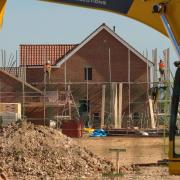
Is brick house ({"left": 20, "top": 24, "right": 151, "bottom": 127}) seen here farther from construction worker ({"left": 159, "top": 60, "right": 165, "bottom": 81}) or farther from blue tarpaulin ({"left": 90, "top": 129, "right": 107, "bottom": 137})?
blue tarpaulin ({"left": 90, "top": 129, "right": 107, "bottom": 137})

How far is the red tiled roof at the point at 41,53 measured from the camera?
167 feet

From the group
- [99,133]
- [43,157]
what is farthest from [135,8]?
[99,133]

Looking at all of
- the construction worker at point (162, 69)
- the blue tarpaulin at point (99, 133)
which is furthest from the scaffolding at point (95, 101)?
the blue tarpaulin at point (99, 133)

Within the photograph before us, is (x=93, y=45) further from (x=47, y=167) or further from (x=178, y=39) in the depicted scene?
(x=178, y=39)

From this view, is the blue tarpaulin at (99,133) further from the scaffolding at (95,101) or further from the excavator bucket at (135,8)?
the excavator bucket at (135,8)

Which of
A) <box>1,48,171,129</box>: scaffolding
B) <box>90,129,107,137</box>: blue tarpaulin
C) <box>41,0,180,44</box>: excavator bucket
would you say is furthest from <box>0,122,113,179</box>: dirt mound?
<box>1,48,171,129</box>: scaffolding

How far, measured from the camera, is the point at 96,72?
163 feet

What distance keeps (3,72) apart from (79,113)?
7.43 m

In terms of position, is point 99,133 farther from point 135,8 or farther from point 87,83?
point 135,8

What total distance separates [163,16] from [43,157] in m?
7.54

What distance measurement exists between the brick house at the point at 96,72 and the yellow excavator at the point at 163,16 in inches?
1355

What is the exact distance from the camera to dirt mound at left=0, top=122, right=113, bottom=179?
539 inches

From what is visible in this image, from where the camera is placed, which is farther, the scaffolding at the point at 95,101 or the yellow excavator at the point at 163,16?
the scaffolding at the point at 95,101

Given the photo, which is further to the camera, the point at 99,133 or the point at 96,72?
→ the point at 96,72
